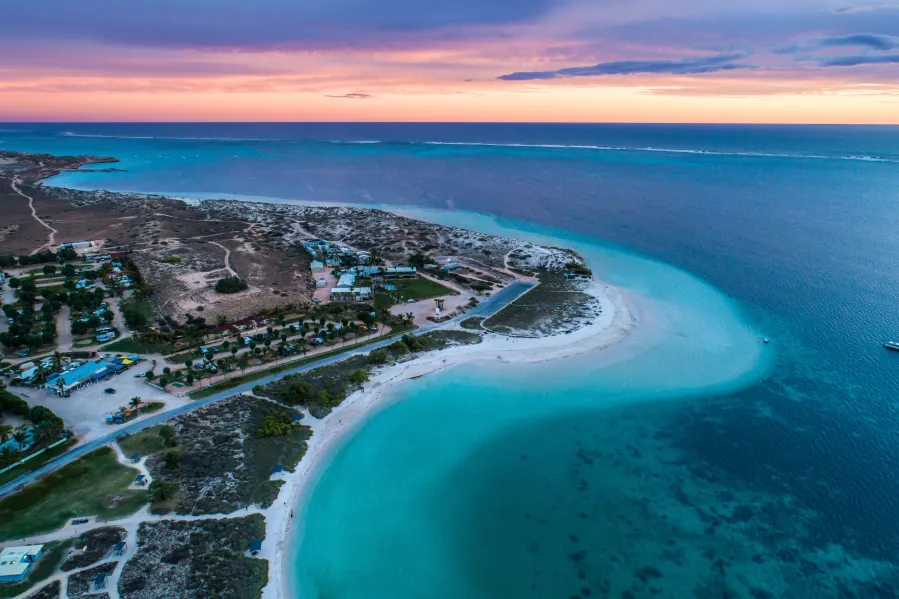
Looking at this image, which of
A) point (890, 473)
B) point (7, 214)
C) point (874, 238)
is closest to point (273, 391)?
point (890, 473)

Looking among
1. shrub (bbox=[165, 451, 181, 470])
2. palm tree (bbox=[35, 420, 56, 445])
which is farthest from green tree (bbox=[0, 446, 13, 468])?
shrub (bbox=[165, 451, 181, 470])

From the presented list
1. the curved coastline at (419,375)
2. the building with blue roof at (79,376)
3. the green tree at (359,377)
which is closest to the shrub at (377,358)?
the curved coastline at (419,375)

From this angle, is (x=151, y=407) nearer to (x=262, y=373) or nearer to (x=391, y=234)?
(x=262, y=373)

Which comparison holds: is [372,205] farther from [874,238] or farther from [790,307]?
[874,238]

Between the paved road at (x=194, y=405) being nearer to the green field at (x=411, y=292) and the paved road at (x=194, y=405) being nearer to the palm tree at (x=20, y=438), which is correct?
the palm tree at (x=20, y=438)

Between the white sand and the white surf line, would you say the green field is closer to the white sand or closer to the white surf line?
the white sand
